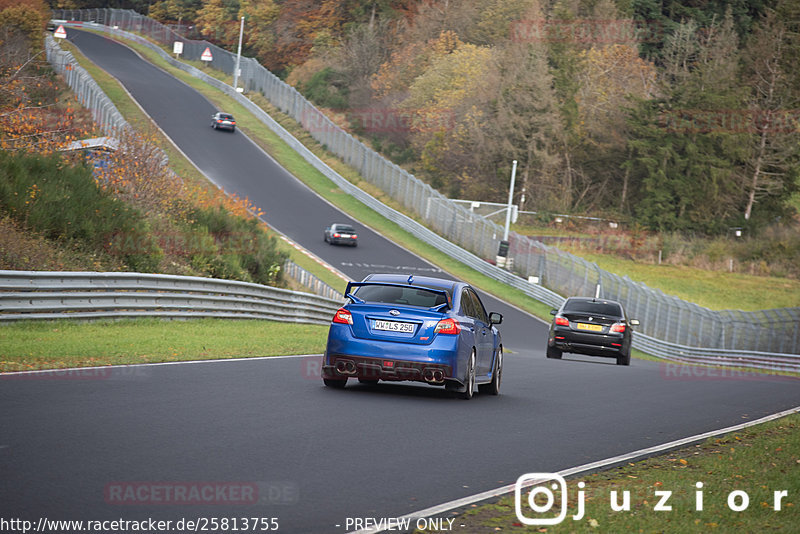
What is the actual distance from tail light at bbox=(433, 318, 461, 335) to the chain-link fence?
2877 cm

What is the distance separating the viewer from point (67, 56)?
245ft

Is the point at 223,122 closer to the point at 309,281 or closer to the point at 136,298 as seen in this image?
the point at 309,281

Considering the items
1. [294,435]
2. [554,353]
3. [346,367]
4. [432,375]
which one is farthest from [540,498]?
[554,353]

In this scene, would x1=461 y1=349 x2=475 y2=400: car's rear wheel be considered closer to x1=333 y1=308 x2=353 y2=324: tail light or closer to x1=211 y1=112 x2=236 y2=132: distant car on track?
x1=333 y1=308 x2=353 y2=324: tail light

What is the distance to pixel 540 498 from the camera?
730 centimetres

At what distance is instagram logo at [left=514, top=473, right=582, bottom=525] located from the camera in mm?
6625

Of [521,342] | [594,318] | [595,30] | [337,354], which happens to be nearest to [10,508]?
[337,354]

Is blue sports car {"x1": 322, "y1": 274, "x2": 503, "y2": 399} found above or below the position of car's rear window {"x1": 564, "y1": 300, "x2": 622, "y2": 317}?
above

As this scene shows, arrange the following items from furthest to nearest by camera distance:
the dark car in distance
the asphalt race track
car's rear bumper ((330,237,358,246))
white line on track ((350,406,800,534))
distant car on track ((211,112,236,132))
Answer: distant car on track ((211,112,236,132)), car's rear bumper ((330,237,358,246)), the dark car in distance, white line on track ((350,406,800,534)), the asphalt race track

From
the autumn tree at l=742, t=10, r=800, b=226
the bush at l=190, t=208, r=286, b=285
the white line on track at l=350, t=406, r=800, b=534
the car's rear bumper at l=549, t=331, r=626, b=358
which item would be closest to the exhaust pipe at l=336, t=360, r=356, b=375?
the white line on track at l=350, t=406, r=800, b=534

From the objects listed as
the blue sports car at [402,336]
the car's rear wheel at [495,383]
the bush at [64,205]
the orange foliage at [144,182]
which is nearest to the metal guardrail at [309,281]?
the orange foliage at [144,182]

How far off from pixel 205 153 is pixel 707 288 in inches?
1288

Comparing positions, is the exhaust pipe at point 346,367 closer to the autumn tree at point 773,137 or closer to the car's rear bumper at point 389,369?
the car's rear bumper at point 389,369

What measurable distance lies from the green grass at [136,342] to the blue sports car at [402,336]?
367 centimetres
